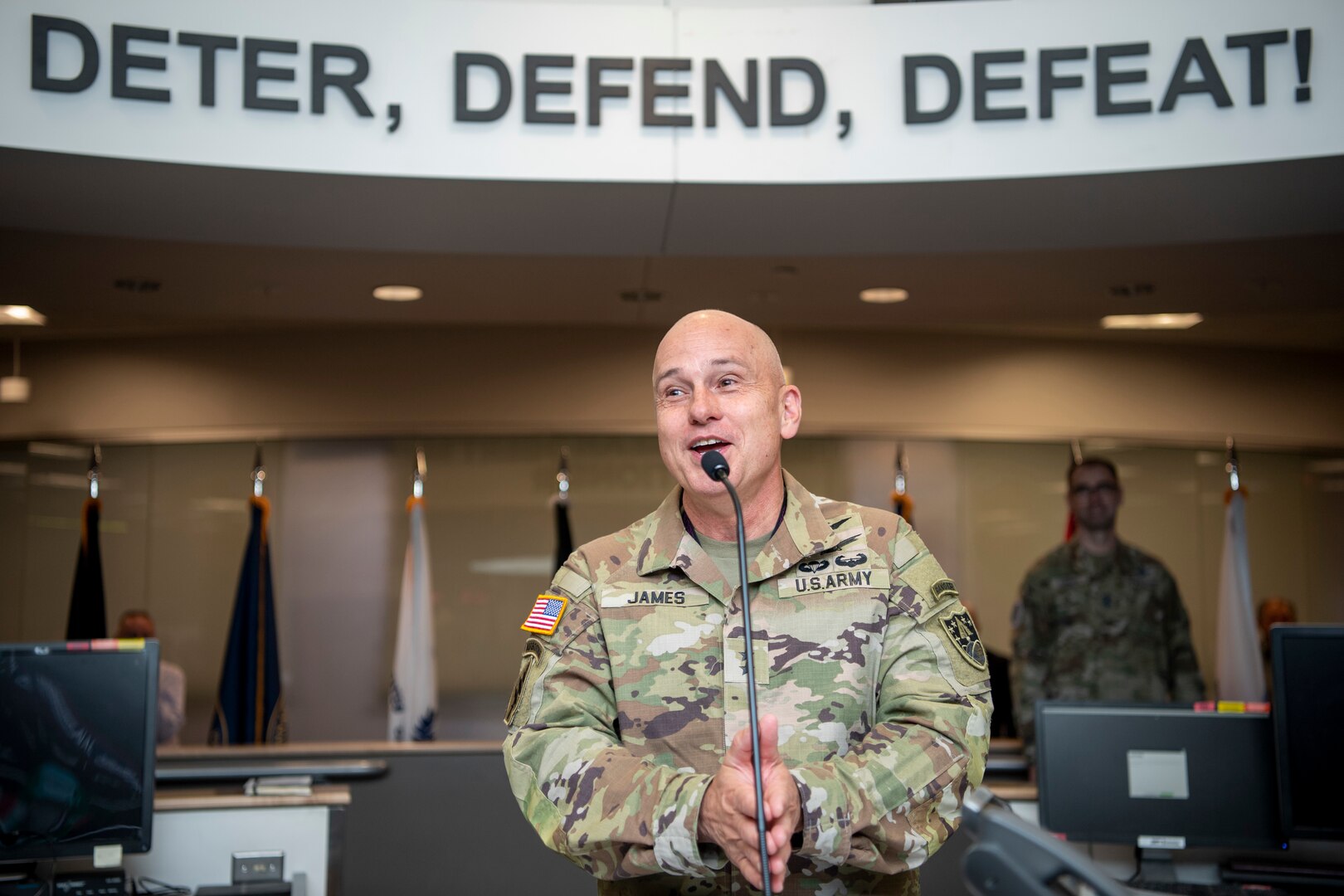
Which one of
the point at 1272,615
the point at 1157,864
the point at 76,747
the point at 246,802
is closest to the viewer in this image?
the point at 76,747

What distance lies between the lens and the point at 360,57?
143 inches

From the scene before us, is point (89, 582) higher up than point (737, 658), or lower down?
higher up

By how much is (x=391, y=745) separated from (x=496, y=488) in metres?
2.50

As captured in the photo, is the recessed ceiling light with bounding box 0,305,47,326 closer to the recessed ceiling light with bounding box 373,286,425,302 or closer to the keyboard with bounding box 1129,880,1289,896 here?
the recessed ceiling light with bounding box 373,286,425,302

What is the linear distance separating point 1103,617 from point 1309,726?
2168 mm

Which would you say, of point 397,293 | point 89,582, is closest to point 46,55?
point 397,293

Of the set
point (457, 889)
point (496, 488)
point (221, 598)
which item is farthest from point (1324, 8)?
point (221, 598)

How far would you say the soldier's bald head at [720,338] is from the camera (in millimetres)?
1776

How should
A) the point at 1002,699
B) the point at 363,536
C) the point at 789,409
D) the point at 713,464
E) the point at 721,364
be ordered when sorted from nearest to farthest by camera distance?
the point at 713,464 → the point at 721,364 → the point at 789,409 → the point at 1002,699 → the point at 363,536

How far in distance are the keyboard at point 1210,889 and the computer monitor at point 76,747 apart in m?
2.33

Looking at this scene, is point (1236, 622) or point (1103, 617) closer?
point (1103, 617)

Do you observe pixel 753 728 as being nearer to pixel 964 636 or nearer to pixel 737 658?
pixel 737 658

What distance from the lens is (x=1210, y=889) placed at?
304cm

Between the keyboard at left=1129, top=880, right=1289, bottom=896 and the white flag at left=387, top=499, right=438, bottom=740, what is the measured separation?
3.61 meters
